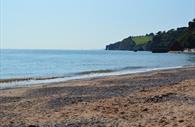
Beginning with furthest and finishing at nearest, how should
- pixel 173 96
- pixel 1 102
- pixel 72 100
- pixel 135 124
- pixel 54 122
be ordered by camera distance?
pixel 1 102 → pixel 72 100 → pixel 173 96 → pixel 54 122 → pixel 135 124

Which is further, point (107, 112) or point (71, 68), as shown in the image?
point (71, 68)

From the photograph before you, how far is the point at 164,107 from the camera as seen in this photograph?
54.0ft

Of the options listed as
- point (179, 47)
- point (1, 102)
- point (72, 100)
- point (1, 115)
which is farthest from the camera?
point (179, 47)

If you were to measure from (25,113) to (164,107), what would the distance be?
18.1ft

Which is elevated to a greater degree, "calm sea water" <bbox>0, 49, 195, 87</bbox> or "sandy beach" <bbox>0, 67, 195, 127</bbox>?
"sandy beach" <bbox>0, 67, 195, 127</bbox>

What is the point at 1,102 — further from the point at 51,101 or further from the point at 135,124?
the point at 135,124

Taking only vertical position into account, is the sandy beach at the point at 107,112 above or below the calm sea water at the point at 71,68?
above

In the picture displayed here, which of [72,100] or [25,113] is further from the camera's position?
[72,100]

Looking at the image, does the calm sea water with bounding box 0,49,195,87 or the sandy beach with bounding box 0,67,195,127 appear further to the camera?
the calm sea water with bounding box 0,49,195,87

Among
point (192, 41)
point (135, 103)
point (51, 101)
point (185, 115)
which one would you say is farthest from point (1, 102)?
point (192, 41)

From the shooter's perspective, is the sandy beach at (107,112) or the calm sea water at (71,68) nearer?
the sandy beach at (107,112)

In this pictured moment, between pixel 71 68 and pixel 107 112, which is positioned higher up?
pixel 107 112

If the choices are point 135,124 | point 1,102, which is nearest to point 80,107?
point 135,124

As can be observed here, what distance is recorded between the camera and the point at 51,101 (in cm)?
2150
